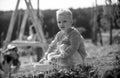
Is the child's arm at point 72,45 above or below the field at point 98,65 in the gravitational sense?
above

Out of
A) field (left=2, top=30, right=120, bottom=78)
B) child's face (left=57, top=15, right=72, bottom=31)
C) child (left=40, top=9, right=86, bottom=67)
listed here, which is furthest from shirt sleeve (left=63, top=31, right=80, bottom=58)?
field (left=2, top=30, right=120, bottom=78)

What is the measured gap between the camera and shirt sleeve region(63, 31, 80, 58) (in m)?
3.09

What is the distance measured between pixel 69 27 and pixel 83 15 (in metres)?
17.8

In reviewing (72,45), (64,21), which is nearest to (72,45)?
(72,45)

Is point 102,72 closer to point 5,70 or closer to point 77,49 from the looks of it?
point 77,49

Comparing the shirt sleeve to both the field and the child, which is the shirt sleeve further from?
the field

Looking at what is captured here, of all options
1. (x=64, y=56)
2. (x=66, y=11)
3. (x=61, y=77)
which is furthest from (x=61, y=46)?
(x=61, y=77)

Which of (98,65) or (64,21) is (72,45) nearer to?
(64,21)

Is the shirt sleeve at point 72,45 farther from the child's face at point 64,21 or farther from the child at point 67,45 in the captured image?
the child's face at point 64,21

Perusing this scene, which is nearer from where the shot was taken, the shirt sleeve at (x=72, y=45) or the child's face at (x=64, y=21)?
the shirt sleeve at (x=72, y=45)

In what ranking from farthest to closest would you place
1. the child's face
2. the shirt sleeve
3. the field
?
1. the child's face
2. the shirt sleeve
3. the field

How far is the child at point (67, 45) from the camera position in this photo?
10.2ft

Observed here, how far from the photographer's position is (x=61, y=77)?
2377 millimetres

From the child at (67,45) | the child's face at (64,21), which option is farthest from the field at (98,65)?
the child's face at (64,21)
